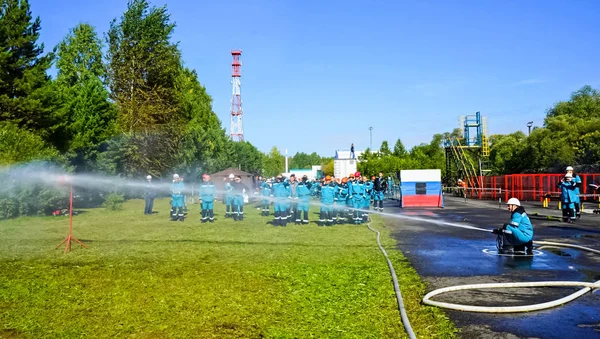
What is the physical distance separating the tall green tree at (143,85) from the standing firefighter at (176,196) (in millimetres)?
20044

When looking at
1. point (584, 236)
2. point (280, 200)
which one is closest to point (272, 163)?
point (280, 200)

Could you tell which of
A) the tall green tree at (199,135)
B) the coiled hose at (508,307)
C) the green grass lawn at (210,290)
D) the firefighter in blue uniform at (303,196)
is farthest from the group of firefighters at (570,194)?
the tall green tree at (199,135)

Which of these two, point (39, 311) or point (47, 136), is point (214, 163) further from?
point (39, 311)

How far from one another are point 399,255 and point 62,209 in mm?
22790

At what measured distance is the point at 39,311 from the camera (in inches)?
268

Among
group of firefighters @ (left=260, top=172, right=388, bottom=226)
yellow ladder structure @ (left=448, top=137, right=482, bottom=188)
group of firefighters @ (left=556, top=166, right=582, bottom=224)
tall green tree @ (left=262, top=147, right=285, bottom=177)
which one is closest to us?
group of firefighters @ (left=556, top=166, right=582, bottom=224)

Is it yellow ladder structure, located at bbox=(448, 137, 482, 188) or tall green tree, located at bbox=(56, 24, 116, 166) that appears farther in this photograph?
yellow ladder structure, located at bbox=(448, 137, 482, 188)

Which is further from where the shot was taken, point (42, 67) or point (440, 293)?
point (42, 67)

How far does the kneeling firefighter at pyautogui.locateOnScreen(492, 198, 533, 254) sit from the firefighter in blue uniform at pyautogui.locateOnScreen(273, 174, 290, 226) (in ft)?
31.0

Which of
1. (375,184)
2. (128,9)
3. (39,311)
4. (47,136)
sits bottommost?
(39,311)

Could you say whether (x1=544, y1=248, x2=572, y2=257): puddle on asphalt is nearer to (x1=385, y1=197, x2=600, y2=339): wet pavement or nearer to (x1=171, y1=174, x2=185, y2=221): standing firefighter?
(x1=385, y1=197, x2=600, y2=339): wet pavement

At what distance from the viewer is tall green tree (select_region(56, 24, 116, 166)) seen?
32750 millimetres

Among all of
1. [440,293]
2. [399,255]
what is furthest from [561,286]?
[399,255]

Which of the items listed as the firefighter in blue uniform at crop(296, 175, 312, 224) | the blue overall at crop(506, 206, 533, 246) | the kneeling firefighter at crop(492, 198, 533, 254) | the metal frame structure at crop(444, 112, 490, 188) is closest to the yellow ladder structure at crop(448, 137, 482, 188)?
the metal frame structure at crop(444, 112, 490, 188)
